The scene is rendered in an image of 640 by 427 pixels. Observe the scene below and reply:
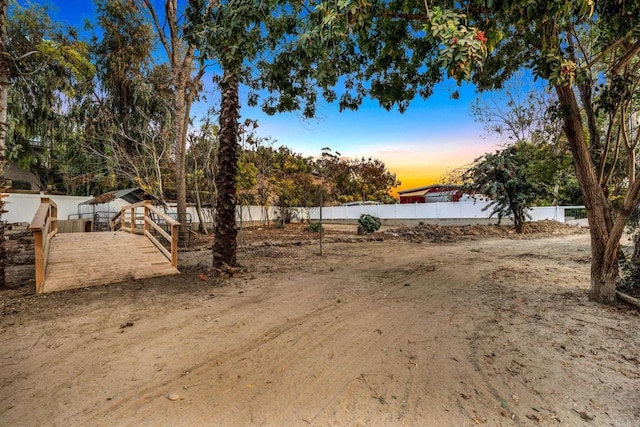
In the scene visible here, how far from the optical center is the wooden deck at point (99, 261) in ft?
17.6

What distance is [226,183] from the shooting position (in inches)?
261

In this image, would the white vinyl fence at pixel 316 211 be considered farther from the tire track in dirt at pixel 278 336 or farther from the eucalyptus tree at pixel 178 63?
the tire track in dirt at pixel 278 336

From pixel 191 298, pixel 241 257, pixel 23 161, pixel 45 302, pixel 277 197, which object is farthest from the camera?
pixel 277 197

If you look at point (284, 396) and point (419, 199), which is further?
point (419, 199)

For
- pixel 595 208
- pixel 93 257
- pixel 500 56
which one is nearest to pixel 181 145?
pixel 93 257

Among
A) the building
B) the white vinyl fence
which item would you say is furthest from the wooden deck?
the building

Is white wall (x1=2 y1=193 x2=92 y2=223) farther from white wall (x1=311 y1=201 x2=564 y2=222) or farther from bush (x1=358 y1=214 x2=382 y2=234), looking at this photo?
white wall (x1=311 y1=201 x2=564 y2=222)

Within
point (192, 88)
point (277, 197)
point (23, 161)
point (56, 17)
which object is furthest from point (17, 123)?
point (277, 197)

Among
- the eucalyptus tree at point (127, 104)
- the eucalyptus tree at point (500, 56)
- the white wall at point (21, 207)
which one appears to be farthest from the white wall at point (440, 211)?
the white wall at point (21, 207)

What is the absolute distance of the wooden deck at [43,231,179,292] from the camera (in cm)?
536

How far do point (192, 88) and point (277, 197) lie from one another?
34.5 feet

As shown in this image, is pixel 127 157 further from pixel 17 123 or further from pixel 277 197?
pixel 277 197

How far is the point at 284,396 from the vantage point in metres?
2.41

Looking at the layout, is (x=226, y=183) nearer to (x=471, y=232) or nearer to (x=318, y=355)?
(x=318, y=355)
